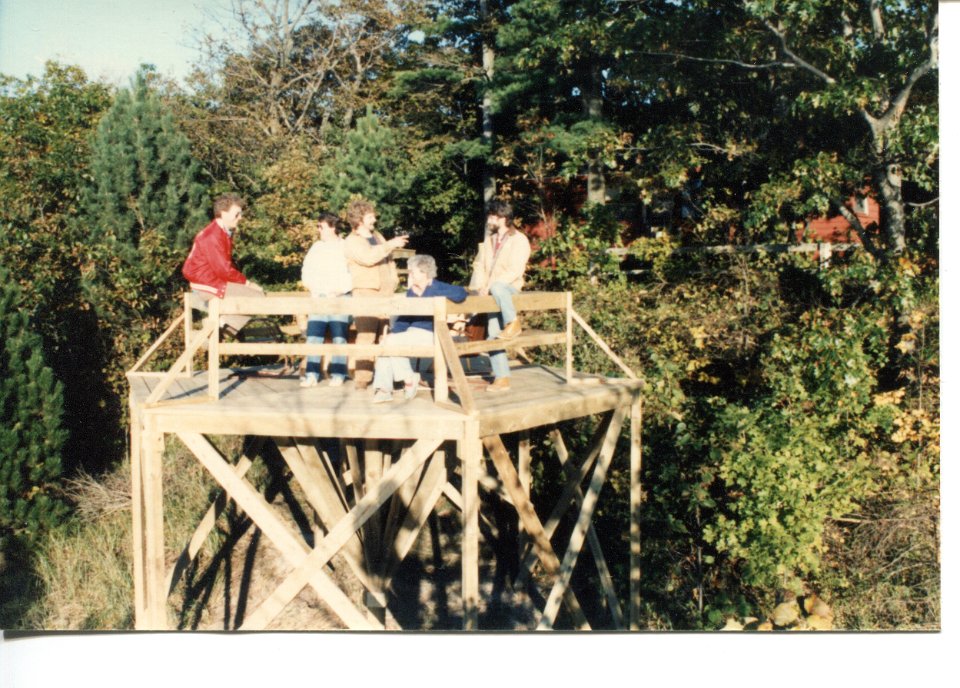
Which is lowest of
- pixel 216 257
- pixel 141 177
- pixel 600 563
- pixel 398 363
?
pixel 600 563

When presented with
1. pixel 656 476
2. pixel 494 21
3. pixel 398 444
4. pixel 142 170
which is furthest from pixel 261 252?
pixel 656 476

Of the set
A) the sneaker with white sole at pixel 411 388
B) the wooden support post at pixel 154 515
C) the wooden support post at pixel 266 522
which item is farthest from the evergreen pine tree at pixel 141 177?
the sneaker with white sole at pixel 411 388

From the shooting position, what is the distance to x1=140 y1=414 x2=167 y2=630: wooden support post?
5.77 m

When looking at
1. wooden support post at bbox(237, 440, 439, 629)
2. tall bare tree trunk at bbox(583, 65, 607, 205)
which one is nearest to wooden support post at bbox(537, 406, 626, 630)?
wooden support post at bbox(237, 440, 439, 629)

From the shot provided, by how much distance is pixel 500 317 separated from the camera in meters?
6.56

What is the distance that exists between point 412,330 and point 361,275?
2.49 ft

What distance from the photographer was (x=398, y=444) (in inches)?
345

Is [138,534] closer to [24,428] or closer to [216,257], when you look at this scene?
[216,257]

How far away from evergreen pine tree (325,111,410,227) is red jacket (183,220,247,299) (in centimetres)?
695

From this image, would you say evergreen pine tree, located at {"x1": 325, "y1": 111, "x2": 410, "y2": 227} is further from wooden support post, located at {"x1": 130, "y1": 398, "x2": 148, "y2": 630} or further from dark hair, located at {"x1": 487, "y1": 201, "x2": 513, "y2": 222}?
dark hair, located at {"x1": 487, "y1": 201, "x2": 513, "y2": 222}

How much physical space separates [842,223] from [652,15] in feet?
11.0

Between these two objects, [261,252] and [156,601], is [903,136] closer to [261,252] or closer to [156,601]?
[156,601]

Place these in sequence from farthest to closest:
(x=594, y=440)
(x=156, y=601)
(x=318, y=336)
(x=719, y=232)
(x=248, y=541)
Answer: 1. (x=719, y=232)
2. (x=248, y=541)
3. (x=594, y=440)
4. (x=318, y=336)
5. (x=156, y=601)

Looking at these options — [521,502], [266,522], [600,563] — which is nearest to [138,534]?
[266,522]
